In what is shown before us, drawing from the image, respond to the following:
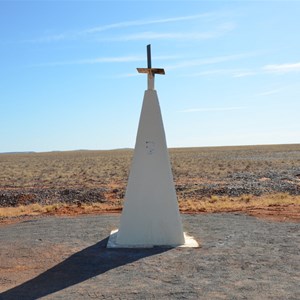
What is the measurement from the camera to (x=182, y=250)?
29.2ft

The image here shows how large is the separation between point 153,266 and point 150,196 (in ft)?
5.84

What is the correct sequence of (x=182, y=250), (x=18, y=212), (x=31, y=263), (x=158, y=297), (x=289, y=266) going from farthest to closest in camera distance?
(x=18, y=212) < (x=182, y=250) < (x=31, y=263) < (x=289, y=266) < (x=158, y=297)

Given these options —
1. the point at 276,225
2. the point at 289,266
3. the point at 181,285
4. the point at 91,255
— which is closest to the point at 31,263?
the point at 91,255

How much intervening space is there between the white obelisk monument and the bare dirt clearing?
1.34ft

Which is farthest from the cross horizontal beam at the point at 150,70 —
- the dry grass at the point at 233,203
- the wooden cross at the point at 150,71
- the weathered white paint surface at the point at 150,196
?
the dry grass at the point at 233,203

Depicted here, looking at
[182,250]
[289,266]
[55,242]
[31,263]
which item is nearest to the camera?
[289,266]

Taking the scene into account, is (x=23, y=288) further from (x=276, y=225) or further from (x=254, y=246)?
(x=276, y=225)

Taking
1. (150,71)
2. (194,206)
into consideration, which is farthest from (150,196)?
(194,206)

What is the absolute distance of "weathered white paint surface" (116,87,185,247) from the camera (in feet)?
30.4

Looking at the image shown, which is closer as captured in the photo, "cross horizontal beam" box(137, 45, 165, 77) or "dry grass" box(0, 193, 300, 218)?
"cross horizontal beam" box(137, 45, 165, 77)

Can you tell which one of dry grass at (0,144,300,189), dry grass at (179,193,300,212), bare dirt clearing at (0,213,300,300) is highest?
dry grass at (0,144,300,189)

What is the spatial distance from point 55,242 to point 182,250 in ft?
8.83

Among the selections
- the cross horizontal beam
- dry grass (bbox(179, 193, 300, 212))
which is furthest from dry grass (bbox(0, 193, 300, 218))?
the cross horizontal beam

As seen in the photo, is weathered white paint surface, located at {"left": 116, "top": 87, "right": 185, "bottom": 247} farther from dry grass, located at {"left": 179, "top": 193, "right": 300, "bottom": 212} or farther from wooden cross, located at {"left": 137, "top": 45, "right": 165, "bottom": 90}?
dry grass, located at {"left": 179, "top": 193, "right": 300, "bottom": 212}
